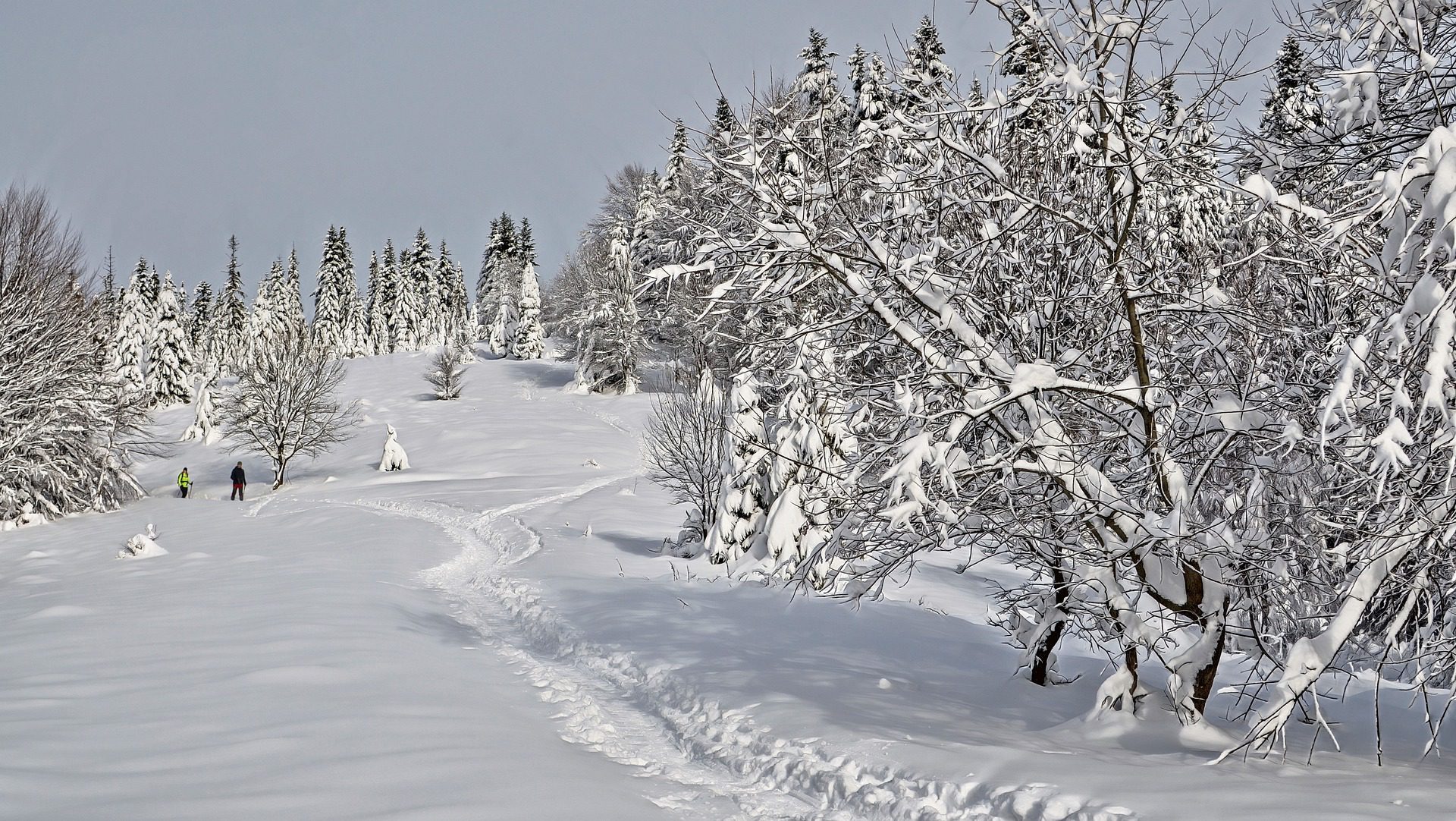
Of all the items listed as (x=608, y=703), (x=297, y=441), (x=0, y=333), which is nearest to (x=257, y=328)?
(x=297, y=441)

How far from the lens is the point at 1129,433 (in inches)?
231

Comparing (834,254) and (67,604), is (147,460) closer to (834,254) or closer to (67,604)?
(67,604)

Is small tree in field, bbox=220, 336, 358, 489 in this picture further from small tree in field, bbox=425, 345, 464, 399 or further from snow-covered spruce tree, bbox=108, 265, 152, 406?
snow-covered spruce tree, bbox=108, 265, 152, 406

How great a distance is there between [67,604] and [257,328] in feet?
255

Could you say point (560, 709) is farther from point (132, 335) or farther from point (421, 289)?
point (421, 289)

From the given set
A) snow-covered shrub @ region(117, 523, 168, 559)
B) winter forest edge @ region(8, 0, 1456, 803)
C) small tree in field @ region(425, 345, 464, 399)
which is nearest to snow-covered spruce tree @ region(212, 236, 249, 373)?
small tree in field @ region(425, 345, 464, 399)

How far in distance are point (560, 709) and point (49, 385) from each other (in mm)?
23009

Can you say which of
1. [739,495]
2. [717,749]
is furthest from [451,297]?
[717,749]

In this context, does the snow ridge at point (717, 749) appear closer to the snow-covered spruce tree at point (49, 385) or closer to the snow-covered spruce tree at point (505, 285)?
the snow-covered spruce tree at point (49, 385)

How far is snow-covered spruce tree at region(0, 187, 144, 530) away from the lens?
67.9ft

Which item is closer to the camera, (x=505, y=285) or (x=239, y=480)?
(x=239, y=480)

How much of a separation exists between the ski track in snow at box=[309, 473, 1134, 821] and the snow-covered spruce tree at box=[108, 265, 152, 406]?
205ft

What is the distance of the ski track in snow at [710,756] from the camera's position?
528cm

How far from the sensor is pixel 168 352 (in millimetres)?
63938
